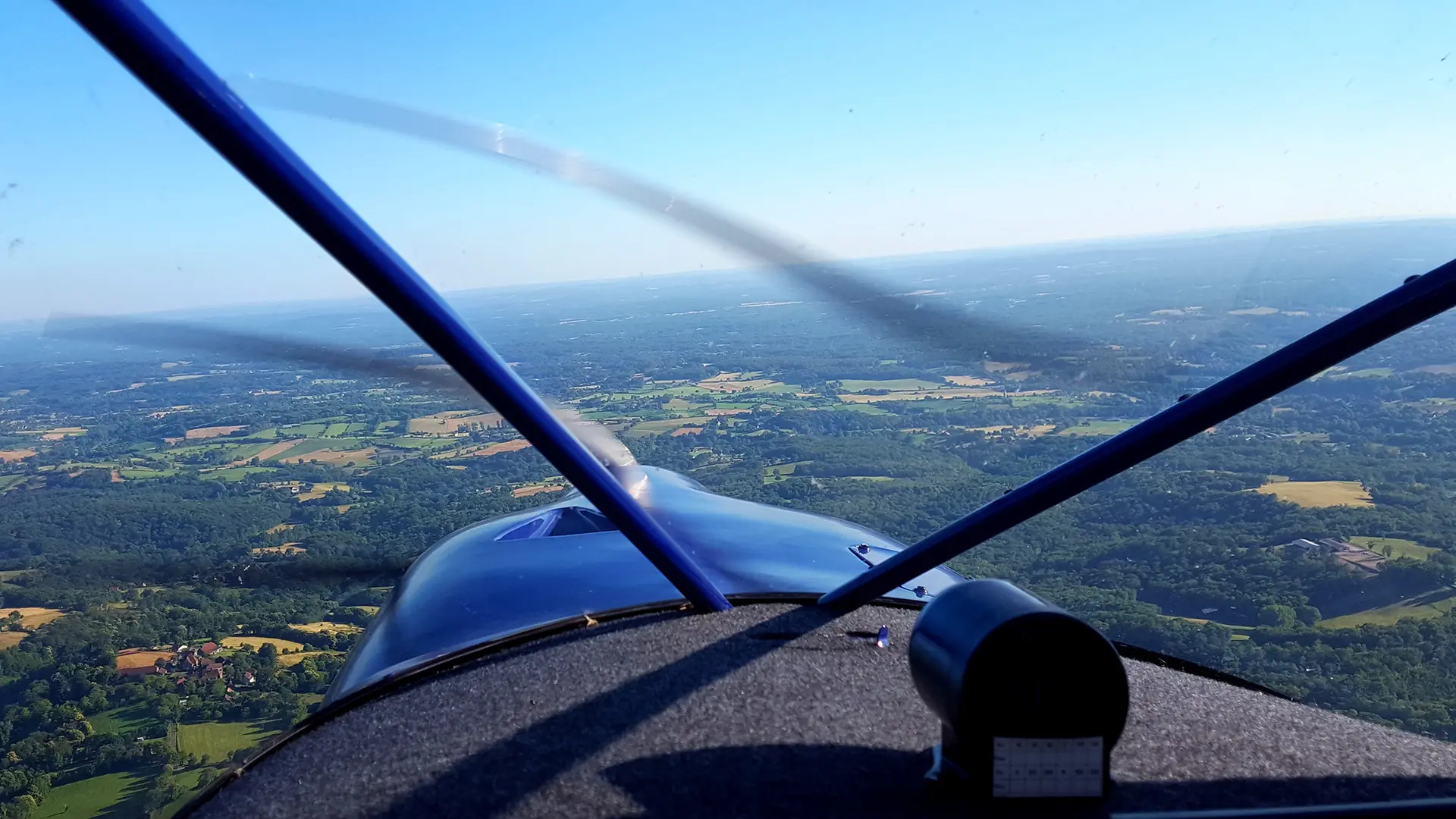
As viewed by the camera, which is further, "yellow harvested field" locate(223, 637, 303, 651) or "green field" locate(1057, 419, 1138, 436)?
"yellow harvested field" locate(223, 637, 303, 651)

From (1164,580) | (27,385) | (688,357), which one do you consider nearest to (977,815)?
(688,357)

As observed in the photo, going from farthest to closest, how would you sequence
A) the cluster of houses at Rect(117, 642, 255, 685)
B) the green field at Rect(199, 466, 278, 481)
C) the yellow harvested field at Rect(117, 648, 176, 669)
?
1. the green field at Rect(199, 466, 278, 481)
2. the yellow harvested field at Rect(117, 648, 176, 669)
3. the cluster of houses at Rect(117, 642, 255, 685)

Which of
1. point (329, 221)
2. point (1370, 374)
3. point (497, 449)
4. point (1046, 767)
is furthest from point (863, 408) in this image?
point (329, 221)

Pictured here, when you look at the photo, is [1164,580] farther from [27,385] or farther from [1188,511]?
[27,385]

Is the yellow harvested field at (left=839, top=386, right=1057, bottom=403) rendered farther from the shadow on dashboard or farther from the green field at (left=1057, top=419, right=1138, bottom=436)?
the shadow on dashboard

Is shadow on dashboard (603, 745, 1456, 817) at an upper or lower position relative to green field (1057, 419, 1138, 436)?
lower

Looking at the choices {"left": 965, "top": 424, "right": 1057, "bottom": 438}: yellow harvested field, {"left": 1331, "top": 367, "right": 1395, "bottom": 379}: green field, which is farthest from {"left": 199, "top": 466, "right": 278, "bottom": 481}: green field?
{"left": 1331, "top": 367, "right": 1395, "bottom": 379}: green field

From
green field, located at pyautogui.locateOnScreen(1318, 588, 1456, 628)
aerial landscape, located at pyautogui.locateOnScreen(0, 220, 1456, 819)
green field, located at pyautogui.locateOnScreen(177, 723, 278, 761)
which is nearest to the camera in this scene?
aerial landscape, located at pyautogui.locateOnScreen(0, 220, 1456, 819)
